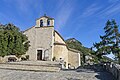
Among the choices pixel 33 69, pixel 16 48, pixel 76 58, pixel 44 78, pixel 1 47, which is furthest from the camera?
pixel 76 58

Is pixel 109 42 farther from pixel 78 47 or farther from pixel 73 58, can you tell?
pixel 78 47

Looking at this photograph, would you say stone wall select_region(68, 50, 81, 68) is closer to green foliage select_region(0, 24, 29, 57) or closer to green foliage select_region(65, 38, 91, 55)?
green foliage select_region(65, 38, 91, 55)

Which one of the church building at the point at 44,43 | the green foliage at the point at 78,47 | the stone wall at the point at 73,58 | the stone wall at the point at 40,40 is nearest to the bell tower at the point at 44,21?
the church building at the point at 44,43

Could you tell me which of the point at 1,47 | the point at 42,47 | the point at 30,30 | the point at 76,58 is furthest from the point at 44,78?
the point at 76,58

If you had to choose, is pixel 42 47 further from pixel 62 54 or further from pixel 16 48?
pixel 16 48

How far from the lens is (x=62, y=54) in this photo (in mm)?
35406

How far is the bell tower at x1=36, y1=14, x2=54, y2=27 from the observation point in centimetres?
3438

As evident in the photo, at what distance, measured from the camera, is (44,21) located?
34812 millimetres

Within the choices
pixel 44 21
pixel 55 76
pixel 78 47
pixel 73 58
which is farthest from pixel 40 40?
pixel 78 47

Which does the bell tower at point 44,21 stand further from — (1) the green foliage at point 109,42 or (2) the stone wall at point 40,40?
(1) the green foliage at point 109,42

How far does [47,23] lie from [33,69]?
1904cm

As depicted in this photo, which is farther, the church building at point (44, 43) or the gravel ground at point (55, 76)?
the church building at point (44, 43)

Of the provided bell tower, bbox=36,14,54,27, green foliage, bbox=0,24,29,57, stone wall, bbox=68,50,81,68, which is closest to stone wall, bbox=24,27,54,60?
bell tower, bbox=36,14,54,27

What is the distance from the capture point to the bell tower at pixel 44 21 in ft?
113
